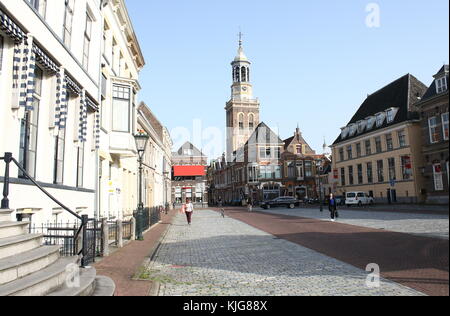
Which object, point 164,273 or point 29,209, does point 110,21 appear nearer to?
point 29,209

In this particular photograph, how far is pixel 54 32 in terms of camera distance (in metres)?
10.7

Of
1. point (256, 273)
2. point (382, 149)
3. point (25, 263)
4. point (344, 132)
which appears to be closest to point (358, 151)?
point (382, 149)

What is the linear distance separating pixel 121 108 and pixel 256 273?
1393 centimetres

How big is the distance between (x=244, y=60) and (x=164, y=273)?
85.4m

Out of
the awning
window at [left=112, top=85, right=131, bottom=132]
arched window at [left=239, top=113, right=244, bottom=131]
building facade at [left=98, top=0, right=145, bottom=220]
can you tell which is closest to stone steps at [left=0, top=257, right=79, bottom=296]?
the awning

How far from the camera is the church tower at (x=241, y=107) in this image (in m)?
86.8

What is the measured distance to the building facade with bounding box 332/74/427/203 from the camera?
36.4 meters

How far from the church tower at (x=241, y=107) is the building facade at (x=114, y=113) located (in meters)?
65.2

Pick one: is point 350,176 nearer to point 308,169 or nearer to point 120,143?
point 308,169

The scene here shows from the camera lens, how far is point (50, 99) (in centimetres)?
1059

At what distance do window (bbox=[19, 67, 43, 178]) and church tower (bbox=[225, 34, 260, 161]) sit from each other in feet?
250

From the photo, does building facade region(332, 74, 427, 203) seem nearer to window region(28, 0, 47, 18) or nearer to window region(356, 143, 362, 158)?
window region(356, 143, 362, 158)

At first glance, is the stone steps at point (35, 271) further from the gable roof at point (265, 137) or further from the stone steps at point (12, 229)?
the gable roof at point (265, 137)
